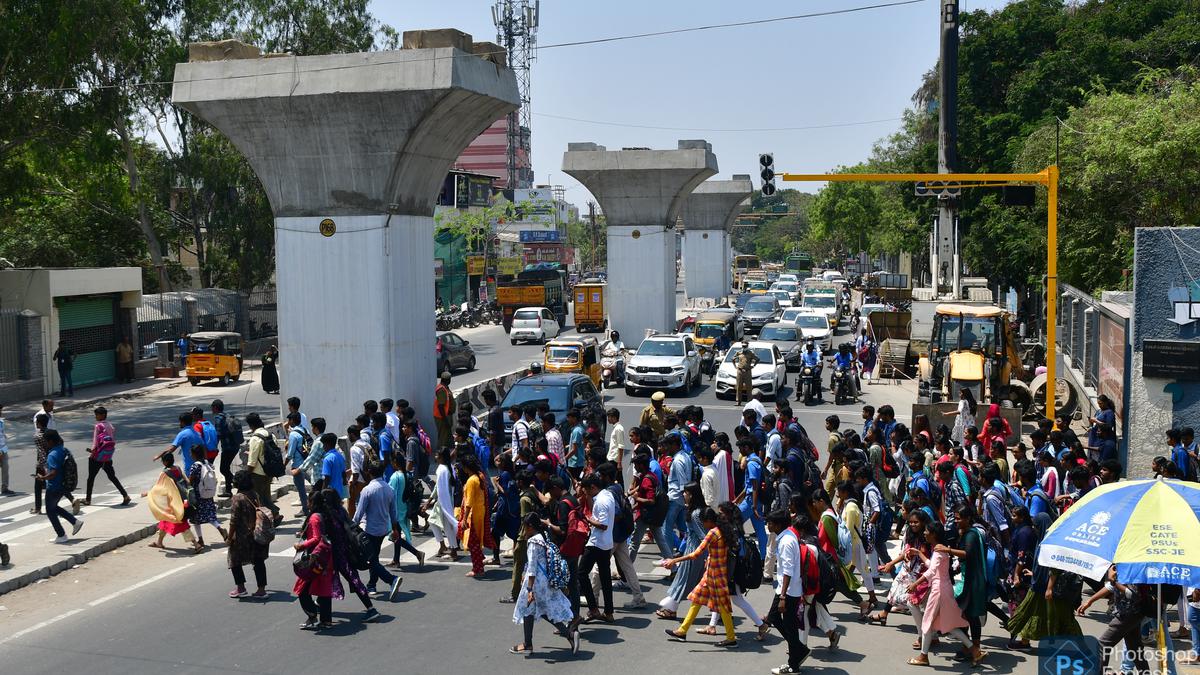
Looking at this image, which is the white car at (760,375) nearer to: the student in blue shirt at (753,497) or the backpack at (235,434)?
the backpack at (235,434)

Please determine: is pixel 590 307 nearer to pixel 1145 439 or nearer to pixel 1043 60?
pixel 1043 60

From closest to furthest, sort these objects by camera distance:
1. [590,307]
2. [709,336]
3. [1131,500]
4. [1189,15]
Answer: [1131,500] < [709,336] < [1189,15] < [590,307]

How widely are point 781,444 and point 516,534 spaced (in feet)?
11.8

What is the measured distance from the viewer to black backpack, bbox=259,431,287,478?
14453 millimetres

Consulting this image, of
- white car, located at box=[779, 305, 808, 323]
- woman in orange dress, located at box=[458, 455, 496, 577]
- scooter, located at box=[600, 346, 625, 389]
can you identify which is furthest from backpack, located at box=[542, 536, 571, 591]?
white car, located at box=[779, 305, 808, 323]

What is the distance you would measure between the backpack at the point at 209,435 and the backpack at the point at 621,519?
23.9ft

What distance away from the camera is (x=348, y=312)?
2062 centimetres

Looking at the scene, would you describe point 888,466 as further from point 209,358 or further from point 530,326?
point 530,326

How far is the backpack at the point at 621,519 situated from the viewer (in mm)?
10672

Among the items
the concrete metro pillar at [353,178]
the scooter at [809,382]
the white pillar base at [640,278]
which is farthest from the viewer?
the white pillar base at [640,278]

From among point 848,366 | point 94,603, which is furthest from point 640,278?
point 94,603

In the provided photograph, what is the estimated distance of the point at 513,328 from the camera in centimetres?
4669

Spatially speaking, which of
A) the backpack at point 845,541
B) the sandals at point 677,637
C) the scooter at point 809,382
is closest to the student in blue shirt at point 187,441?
the sandals at point 677,637

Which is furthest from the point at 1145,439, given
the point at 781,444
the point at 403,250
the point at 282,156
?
the point at 282,156
